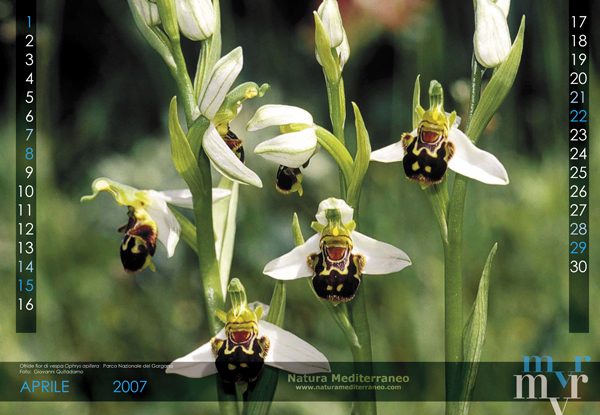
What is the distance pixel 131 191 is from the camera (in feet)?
4.87

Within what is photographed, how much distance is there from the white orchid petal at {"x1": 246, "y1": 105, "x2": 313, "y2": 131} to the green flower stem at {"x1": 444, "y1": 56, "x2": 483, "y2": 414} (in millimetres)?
360

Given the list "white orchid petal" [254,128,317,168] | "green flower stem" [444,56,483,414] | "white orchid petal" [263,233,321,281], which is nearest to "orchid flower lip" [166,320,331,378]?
"white orchid petal" [263,233,321,281]

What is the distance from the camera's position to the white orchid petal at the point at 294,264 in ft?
4.50

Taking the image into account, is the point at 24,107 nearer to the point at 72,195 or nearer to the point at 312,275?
the point at 72,195

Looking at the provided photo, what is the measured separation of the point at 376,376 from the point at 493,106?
2.81 ft

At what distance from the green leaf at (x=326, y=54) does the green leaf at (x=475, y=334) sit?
520 mm

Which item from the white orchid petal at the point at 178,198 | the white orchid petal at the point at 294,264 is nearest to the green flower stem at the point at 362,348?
the white orchid petal at the point at 294,264

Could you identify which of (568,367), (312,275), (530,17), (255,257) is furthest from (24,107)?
(568,367)

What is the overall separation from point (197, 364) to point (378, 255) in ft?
1.58

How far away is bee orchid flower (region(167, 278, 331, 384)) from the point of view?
1368mm

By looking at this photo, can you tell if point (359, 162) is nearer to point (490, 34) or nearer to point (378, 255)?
point (378, 255)

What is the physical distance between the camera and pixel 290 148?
1332 millimetres

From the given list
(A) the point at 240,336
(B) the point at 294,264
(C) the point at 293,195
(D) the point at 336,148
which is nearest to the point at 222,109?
(D) the point at 336,148

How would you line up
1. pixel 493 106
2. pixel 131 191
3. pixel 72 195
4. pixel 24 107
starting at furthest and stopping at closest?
pixel 72 195 < pixel 24 107 < pixel 131 191 < pixel 493 106
